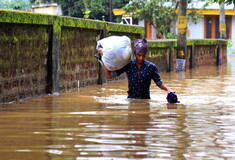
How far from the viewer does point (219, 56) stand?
3212 cm

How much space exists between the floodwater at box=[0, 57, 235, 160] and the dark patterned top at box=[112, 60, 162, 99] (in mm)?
201

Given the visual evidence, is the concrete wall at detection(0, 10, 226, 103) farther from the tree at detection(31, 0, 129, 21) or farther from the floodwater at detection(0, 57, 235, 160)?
the tree at detection(31, 0, 129, 21)

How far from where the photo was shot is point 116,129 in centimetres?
686

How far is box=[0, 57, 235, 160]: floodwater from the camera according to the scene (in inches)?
215

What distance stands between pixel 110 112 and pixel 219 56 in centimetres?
2403

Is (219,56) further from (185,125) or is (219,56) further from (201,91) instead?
(185,125)

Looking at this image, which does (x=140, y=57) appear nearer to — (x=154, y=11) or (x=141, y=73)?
(x=141, y=73)

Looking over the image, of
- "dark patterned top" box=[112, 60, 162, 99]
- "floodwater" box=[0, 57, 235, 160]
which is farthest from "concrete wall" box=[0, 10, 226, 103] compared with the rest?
"dark patterned top" box=[112, 60, 162, 99]

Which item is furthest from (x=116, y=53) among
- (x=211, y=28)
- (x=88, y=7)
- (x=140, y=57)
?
(x=211, y=28)

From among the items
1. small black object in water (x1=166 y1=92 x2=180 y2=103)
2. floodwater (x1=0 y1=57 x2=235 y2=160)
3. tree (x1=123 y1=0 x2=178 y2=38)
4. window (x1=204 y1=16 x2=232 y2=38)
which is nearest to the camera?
floodwater (x1=0 y1=57 x2=235 y2=160)

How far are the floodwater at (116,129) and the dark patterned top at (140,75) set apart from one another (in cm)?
20

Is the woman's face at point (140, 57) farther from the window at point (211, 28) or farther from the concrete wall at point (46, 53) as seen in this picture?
the window at point (211, 28)

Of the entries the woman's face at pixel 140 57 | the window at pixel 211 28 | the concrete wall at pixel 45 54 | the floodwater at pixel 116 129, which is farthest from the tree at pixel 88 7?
the woman's face at pixel 140 57

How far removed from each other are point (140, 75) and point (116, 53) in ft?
1.65
